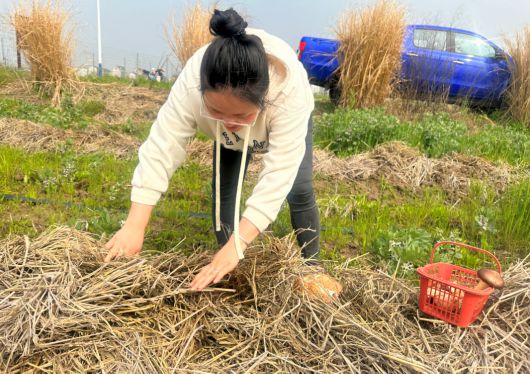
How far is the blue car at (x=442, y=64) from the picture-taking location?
6969mm

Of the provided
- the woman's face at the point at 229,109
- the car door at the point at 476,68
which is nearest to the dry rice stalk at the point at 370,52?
the car door at the point at 476,68

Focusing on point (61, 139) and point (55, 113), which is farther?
point (55, 113)

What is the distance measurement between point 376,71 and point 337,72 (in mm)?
694

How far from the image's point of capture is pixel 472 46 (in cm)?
760

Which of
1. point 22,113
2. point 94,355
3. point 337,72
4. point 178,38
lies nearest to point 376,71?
point 337,72

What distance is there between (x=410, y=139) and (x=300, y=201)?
314 centimetres

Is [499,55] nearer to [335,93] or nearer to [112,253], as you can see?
[335,93]

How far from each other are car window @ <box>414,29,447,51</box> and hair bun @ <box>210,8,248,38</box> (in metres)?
6.26

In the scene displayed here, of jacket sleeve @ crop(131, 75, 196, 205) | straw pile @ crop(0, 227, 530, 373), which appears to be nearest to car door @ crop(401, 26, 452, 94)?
straw pile @ crop(0, 227, 530, 373)

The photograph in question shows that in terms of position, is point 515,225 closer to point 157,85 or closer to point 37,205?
point 37,205

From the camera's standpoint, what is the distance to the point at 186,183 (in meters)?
3.52

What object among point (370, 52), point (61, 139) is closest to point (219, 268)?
point (61, 139)

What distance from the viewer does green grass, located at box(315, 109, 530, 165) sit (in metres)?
4.78

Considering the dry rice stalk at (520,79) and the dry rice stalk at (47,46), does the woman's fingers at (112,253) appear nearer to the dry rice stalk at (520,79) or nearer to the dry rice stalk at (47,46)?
the dry rice stalk at (47,46)
